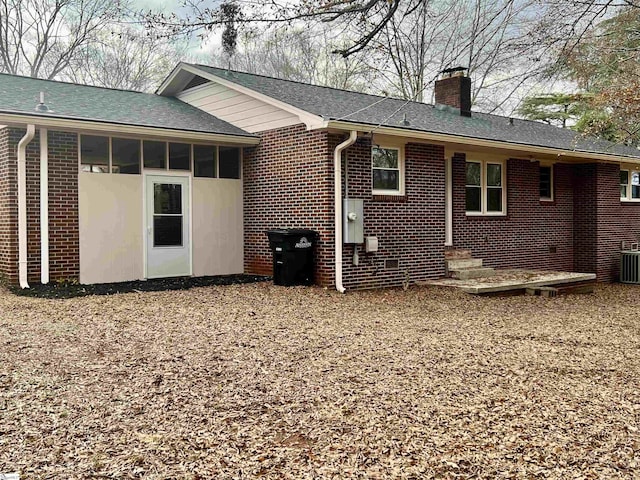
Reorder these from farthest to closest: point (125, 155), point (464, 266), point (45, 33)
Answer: point (45, 33), point (464, 266), point (125, 155)

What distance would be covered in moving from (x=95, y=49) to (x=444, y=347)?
23228 mm

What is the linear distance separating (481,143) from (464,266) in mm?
2601

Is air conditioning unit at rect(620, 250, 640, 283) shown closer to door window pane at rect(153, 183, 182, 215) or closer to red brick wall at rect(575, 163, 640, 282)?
red brick wall at rect(575, 163, 640, 282)

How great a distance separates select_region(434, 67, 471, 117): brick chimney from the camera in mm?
16375

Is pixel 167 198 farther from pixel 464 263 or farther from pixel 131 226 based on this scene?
pixel 464 263

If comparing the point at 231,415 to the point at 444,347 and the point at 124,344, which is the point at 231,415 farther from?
the point at 444,347

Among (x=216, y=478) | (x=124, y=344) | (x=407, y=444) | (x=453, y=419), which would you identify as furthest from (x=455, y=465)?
(x=124, y=344)

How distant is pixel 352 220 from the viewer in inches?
429

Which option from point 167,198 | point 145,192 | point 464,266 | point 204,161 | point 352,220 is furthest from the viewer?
point 464,266

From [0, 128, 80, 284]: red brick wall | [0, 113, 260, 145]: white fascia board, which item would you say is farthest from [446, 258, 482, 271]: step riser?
[0, 128, 80, 284]: red brick wall

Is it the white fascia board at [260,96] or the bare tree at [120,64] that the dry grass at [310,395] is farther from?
the bare tree at [120,64]

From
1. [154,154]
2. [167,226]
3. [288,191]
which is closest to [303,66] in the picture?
[288,191]

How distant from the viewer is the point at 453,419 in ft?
13.5

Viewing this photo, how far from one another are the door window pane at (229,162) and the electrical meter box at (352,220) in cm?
289
